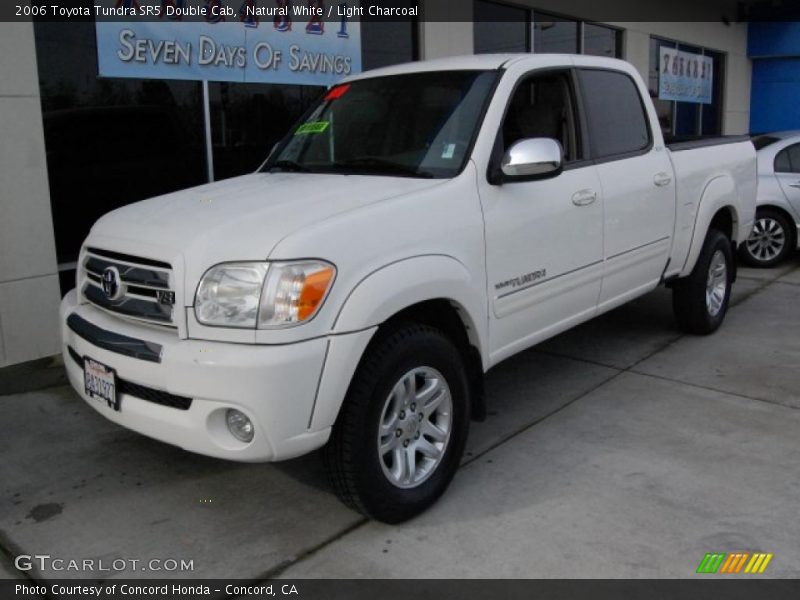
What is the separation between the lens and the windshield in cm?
380

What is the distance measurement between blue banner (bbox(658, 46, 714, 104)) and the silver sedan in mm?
5209

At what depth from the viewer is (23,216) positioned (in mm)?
5594

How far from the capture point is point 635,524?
3.32 m

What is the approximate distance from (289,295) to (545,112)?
2218 millimetres

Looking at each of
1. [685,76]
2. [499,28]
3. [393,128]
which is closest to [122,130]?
[393,128]

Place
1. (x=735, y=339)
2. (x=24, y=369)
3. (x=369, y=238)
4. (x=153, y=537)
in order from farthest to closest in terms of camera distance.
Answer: (x=735, y=339)
(x=24, y=369)
(x=153, y=537)
(x=369, y=238)

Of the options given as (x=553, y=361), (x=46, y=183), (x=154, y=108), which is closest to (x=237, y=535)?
(x=553, y=361)

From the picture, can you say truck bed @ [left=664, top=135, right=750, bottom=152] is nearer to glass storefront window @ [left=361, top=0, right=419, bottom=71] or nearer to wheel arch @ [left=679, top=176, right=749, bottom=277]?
wheel arch @ [left=679, top=176, right=749, bottom=277]

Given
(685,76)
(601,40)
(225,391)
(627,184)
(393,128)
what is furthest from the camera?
(685,76)

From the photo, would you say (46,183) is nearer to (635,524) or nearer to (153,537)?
(153,537)

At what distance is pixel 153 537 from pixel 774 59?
701 inches

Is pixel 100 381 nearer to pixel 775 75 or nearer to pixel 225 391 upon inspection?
pixel 225 391

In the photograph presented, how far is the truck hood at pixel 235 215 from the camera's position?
9.80ft

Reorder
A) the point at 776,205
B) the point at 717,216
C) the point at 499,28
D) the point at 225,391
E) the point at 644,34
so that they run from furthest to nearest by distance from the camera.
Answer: the point at 644,34 → the point at 499,28 → the point at 776,205 → the point at 717,216 → the point at 225,391
